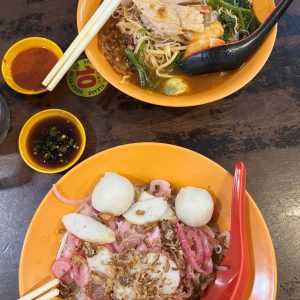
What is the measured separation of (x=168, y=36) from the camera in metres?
1.86

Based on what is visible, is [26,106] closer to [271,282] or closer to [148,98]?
[148,98]

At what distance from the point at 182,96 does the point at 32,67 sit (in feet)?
2.62

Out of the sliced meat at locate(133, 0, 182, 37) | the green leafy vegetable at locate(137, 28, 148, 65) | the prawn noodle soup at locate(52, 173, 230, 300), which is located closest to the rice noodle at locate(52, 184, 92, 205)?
the prawn noodle soup at locate(52, 173, 230, 300)

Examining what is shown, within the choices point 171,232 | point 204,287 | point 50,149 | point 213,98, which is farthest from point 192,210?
point 50,149

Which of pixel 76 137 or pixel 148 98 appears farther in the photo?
pixel 76 137

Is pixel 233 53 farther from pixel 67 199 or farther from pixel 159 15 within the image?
pixel 67 199

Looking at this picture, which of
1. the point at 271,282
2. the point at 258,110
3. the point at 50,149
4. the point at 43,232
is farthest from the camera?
the point at 258,110

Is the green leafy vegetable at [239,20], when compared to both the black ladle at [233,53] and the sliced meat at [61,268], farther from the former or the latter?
the sliced meat at [61,268]

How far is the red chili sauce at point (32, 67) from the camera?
1.93 meters

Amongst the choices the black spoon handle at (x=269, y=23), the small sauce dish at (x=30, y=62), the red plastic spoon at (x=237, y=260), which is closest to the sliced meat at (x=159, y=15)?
A: the black spoon handle at (x=269, y=23)

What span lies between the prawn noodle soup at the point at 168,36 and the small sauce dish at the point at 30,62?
1.00ft

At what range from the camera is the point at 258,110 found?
1967 mm

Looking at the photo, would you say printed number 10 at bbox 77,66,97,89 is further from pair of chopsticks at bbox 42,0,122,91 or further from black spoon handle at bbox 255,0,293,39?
black spoon handle at bbox 255,0,293,39

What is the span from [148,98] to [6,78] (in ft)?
2.49
